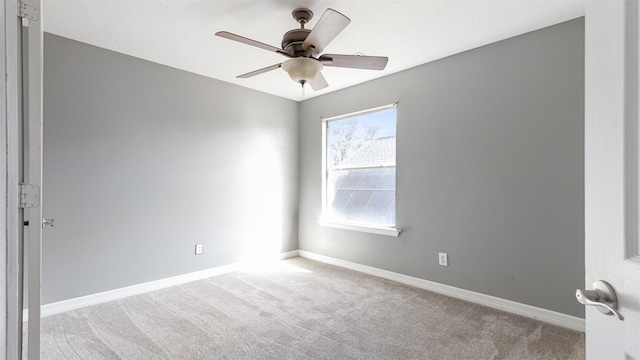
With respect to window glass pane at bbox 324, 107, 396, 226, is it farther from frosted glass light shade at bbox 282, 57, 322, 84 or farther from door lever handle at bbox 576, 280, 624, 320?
door lever handle at bbox 576, 280, 624, 320

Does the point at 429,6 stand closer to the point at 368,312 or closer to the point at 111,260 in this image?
the point at 368,312

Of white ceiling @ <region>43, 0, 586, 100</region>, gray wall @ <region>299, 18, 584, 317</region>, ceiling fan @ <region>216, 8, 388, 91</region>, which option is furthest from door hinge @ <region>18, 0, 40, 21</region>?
gray wall @ <region>299, 18, 584, 317</region>

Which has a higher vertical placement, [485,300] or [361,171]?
[361,171]

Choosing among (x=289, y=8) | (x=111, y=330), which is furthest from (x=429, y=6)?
(x=111, y=330)

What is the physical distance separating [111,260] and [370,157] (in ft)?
9.59

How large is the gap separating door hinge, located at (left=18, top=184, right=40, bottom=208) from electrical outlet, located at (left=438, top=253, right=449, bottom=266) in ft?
9.98

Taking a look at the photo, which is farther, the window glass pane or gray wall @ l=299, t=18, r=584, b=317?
the window glass pane

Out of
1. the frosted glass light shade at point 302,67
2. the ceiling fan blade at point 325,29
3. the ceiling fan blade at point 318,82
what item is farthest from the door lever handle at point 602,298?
the ceiling fan blade at point 318,82

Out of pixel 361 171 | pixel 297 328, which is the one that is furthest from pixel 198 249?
pixel 361 171

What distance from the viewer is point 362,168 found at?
12.8ft

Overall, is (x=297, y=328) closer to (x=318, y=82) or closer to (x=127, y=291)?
(x=127, y=291)

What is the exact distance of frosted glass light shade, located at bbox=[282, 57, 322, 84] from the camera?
6.92 feet

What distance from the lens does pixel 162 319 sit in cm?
250

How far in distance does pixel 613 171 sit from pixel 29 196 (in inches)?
70.6
